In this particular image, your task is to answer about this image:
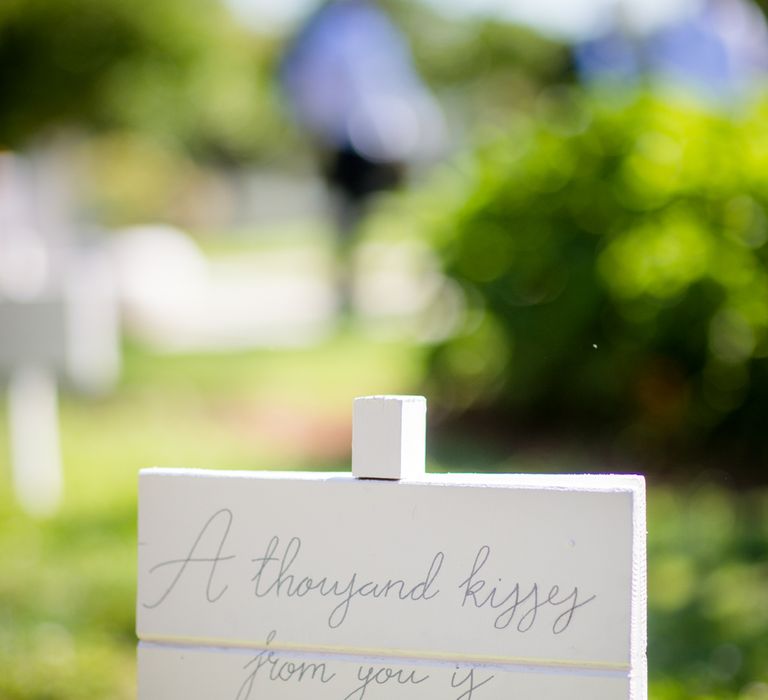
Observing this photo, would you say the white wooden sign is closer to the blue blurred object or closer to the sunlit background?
the sunlit background

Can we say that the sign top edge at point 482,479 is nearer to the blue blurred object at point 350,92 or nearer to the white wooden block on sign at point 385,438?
the white wooden block on sign at point 385,438

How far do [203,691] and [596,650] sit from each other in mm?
629

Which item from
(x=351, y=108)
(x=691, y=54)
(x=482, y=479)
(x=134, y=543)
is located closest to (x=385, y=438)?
(x=482, y=479)

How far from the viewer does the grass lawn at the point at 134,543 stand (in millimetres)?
3490

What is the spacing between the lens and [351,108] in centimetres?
1975

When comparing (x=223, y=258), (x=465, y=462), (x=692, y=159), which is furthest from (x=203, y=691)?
(x=223, y=258)

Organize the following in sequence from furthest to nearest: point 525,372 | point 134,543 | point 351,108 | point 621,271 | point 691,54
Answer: point 351,108 < point 691,54 < point 525,372 < point 621,271 < point 134,543

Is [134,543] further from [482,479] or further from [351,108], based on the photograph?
[351,108]

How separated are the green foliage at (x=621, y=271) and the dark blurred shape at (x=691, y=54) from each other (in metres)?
0.63

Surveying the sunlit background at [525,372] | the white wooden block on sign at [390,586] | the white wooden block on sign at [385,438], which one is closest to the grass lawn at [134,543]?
the sunlit background at [525,372]

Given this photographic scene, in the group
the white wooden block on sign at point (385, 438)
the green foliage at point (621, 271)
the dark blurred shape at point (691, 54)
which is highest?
the dark blurred shape at point (691, 54)

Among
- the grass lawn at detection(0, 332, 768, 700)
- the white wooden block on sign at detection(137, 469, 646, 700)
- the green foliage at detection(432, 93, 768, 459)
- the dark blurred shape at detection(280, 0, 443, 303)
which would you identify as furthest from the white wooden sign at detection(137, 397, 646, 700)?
the dark blurred shape at detection(280, 0, 443, 303)

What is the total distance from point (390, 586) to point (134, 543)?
3.41m

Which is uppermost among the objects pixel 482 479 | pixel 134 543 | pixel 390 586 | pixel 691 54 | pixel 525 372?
pixel 691 54
